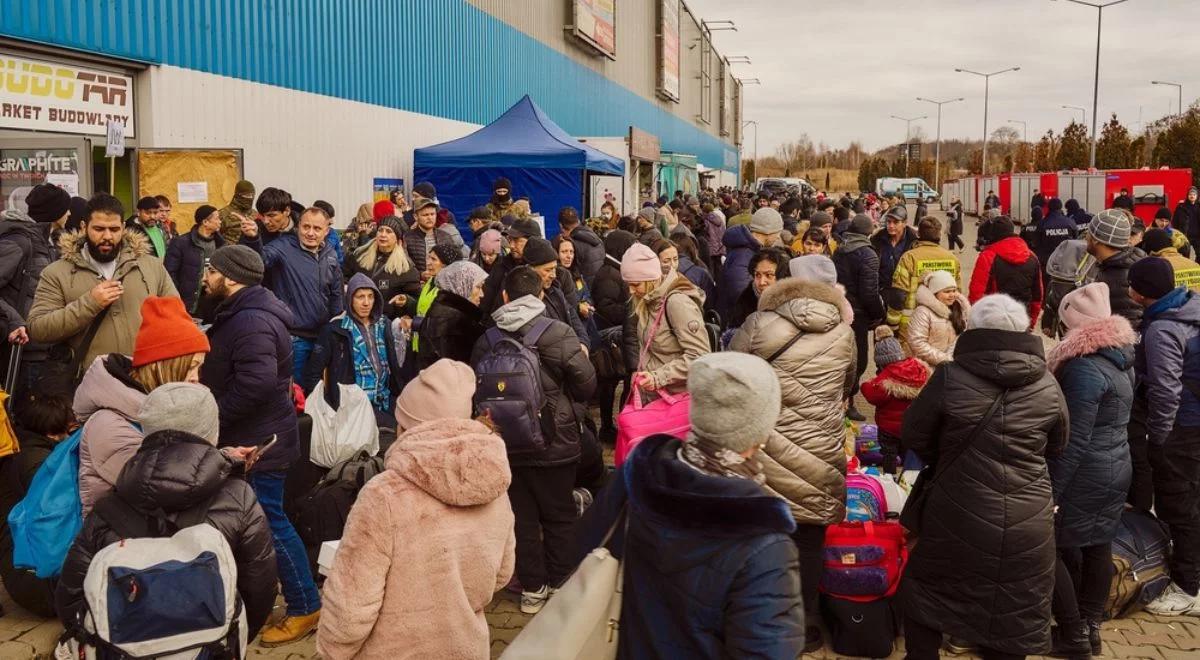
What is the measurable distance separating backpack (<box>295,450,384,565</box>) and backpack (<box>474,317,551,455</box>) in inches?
25.0

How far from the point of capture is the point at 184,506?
3.36m

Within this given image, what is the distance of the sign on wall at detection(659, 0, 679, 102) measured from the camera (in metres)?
50.5

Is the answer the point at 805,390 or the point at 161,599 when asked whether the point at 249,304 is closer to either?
the point at 161,599

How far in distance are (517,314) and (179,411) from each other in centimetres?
222

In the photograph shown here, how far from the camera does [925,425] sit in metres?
4.45

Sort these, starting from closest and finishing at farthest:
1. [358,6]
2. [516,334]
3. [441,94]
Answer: [516,334]
[358,6]
[441,94]

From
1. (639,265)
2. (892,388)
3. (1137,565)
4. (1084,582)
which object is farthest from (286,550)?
(1137,565)

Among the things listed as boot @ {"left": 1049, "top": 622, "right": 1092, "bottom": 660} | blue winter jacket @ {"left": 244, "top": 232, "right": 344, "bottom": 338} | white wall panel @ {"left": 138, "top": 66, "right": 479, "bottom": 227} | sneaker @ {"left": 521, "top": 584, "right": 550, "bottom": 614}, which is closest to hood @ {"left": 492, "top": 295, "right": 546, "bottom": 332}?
sneaker @ {"left": 521, "top": 584, "right": 550, "bottom": 614}

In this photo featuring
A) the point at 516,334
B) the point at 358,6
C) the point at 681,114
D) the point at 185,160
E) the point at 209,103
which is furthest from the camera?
the point at 681,114

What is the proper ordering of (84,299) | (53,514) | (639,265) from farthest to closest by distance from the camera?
(639,265) < (84,299) < (53,514)

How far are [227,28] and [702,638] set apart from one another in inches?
493

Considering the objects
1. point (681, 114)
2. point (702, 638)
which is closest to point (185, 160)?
point (702, 638)

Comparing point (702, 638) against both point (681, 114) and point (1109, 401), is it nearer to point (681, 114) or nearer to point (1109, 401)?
point (1109, 401)

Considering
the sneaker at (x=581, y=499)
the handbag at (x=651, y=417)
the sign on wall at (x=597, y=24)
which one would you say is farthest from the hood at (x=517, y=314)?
the sign on wall at (x=597, y=24)
